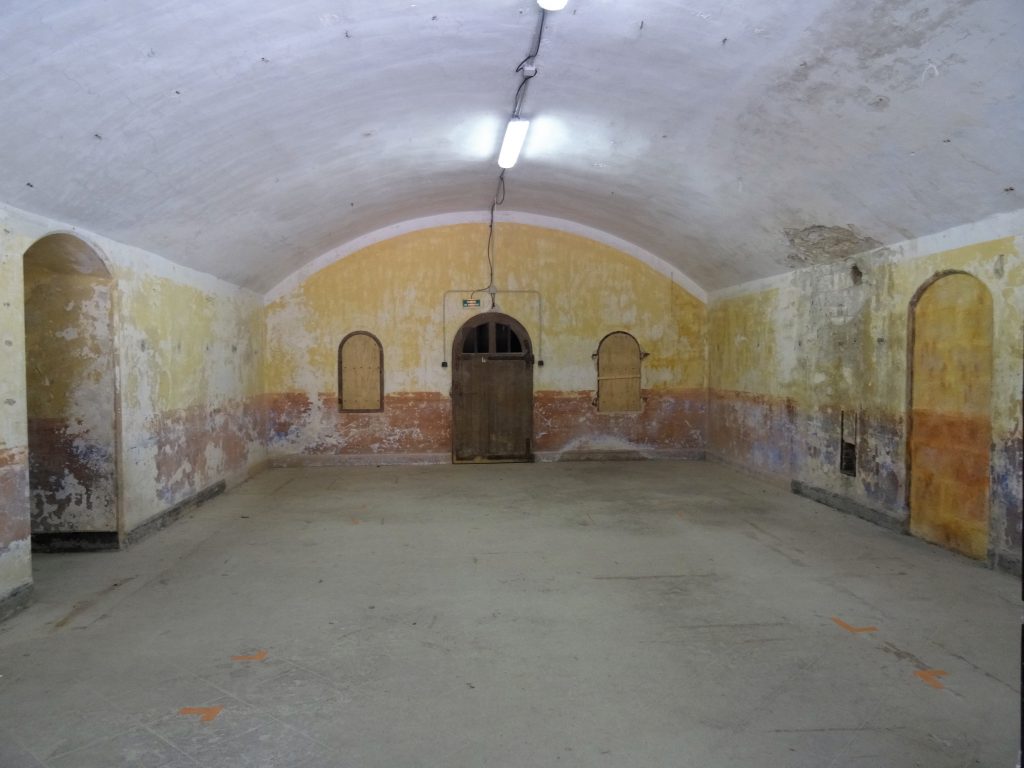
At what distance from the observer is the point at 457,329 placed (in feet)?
32.8

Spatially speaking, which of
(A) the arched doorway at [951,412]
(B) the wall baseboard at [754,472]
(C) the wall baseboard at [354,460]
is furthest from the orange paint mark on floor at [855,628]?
(C) the wall baseboard at [354,460]

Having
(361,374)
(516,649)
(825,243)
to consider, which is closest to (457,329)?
(361,374)

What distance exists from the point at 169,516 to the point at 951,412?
6.98 m

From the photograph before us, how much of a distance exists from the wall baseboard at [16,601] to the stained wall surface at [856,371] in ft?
21.5

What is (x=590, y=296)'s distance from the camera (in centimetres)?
1022

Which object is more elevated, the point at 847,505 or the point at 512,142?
the point at 512,142

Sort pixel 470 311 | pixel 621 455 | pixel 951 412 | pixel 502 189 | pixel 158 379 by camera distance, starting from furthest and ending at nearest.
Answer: pixel 621 455 < pixel 470 311 < pixel 502 189 < pixel 158 379 < pixel 951 412

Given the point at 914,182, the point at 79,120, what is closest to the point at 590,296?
the point at 914,182

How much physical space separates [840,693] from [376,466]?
758cm

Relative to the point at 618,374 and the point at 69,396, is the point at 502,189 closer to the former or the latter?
the point at 618,374

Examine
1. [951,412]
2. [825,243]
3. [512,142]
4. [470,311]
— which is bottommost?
[951,412]

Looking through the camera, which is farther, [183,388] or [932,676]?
[183,388]

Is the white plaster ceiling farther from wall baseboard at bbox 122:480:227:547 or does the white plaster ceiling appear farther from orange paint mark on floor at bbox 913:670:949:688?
orange paint mark on floor at bbox 913:670:949:688

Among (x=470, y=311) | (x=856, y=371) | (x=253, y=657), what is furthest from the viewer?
(x=470, y=311)
